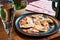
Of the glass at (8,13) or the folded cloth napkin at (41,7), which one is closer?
the glass at (8,13)

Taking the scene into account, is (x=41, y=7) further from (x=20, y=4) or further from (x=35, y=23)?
(x=35, y=23)

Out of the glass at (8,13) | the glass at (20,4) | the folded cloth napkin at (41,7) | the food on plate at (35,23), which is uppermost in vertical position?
the glass at (8,13)

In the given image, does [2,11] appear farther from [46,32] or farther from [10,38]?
[46,32]

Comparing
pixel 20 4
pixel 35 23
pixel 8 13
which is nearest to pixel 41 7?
pixel 20 4

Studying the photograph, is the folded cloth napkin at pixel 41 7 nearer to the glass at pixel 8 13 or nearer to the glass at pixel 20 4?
the glass at pixel 20 4

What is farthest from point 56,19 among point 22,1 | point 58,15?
point 22,1

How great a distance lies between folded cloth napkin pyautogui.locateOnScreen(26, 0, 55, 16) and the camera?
1220mm

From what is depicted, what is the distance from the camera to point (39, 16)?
3.64 ft

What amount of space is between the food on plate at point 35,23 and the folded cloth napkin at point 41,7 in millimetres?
107

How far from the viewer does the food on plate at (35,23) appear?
1.00 metres

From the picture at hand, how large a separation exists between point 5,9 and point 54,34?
317 mm

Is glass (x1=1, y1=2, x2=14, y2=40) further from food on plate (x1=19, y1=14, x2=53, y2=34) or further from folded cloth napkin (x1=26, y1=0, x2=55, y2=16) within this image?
folded cloth napkin (x1=26, y1=0, x2=55, y2=16)

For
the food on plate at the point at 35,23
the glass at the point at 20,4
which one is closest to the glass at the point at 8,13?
the food on plate at the point at 35,23

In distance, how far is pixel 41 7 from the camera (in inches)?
50.4
